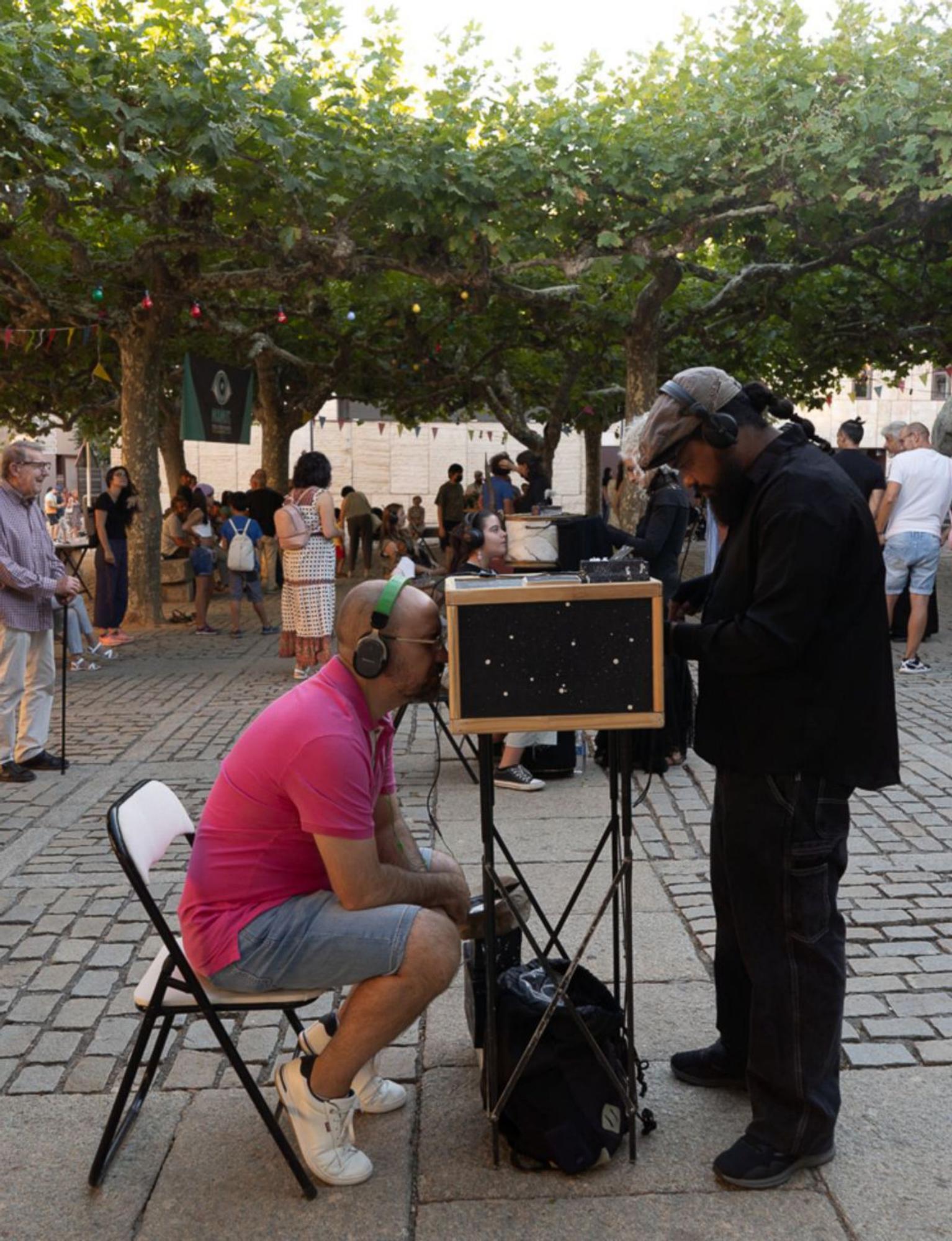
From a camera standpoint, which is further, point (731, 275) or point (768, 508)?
point (731, 275)

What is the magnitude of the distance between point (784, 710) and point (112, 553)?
11.7 m

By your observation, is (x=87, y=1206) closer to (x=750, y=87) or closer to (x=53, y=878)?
(x=53, y=878)

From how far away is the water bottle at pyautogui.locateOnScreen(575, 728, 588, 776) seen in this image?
757 centimetres

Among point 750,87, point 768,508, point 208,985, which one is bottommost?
point 208,985

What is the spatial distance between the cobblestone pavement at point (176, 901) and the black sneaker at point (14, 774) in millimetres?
107

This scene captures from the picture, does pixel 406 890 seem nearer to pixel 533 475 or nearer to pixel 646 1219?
pixel 646 1219

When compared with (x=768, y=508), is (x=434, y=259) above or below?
above

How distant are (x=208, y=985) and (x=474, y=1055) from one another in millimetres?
1020

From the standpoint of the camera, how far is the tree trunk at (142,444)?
1520cm

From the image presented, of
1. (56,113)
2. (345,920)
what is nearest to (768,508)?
(345,920)

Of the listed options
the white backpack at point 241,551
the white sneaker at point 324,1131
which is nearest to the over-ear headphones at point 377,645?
the white sneaker at point 324,1131

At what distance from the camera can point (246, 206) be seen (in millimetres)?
12641

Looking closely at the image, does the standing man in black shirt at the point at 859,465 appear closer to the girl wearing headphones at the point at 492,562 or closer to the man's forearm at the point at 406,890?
the girl wearing headphones at the point at 492,562

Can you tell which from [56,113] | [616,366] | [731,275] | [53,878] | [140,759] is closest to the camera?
[53,878]
